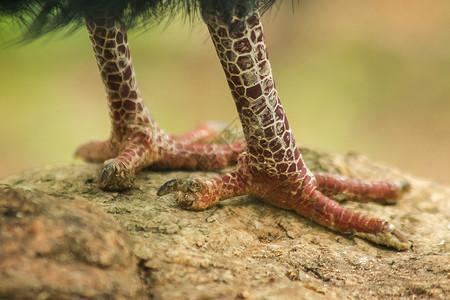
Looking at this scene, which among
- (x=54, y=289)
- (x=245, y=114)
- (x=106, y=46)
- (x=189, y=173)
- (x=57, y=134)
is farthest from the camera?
(x=57, y=134)

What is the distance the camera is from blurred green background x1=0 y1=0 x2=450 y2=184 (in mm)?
7383

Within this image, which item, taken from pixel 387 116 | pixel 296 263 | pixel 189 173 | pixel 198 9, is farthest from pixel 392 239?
pixel 387 116

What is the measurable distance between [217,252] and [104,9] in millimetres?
1097

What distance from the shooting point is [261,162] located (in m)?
2.57

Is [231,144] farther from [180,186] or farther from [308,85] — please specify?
[308,85]

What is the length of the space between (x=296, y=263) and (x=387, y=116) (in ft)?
19.7

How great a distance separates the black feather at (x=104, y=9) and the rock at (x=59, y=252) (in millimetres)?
794

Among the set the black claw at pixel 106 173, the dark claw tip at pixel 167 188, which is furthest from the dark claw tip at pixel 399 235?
the black claw at pixel 106 173

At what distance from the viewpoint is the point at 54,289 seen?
5.14ft

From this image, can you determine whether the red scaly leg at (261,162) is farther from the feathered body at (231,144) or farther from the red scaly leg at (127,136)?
the red scaly leg at (127,136)

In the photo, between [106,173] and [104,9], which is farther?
[106,173]

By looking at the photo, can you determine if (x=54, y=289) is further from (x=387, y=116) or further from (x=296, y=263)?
(x=387, y=116)

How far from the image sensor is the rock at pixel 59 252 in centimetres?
157

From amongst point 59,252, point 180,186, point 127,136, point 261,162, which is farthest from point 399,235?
point 59,252
